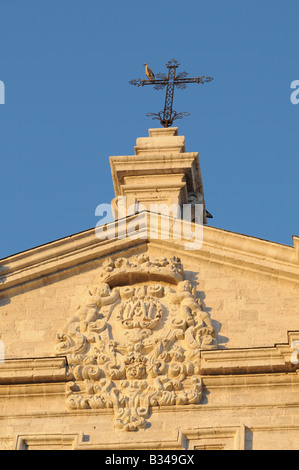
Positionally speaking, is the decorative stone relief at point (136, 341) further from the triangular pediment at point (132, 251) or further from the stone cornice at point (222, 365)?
the triangular pediment at point (132, 251)

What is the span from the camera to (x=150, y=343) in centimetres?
2739

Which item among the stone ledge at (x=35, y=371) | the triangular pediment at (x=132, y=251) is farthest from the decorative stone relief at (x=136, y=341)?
the triangular pediment at (x=132, y=251)

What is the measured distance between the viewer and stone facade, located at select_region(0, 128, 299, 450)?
2639cm

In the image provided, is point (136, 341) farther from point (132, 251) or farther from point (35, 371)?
point (132, 251)

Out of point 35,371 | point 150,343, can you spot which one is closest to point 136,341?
point 150,343

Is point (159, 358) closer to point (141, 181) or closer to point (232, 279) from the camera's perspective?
point (232, 279)

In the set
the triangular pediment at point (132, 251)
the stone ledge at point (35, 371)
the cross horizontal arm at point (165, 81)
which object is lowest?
the stone ledge at point (35, 371)

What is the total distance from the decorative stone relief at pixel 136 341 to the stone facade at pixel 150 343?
0.08ft

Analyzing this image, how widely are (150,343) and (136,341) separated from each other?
0.26m

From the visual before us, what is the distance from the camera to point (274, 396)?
26641 mm

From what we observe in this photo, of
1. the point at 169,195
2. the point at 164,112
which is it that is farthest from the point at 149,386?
the point at 164,112

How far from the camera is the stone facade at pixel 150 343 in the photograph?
86.6 feet

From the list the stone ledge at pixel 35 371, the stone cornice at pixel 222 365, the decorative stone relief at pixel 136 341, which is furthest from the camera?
the stone ledge at pixel 35 371
